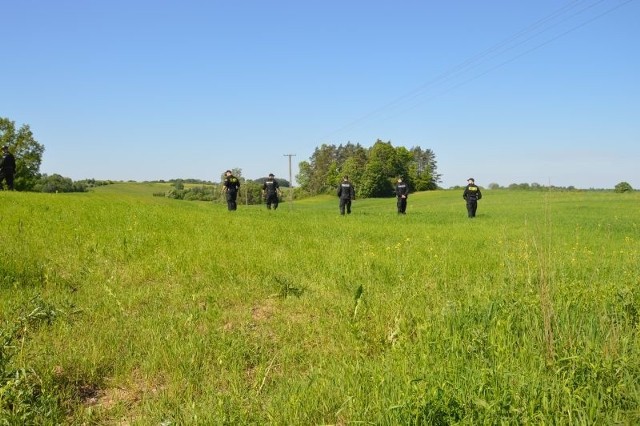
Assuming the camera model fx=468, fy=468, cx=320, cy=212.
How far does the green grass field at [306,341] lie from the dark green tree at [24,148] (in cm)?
6631

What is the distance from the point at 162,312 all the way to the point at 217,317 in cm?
76

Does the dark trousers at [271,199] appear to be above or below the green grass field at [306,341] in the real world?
above

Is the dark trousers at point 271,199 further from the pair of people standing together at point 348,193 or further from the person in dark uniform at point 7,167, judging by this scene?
the person in dark uniform at point 7,167

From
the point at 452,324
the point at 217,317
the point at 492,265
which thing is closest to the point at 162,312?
the point at 217,317

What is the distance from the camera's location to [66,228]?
10.9 meters

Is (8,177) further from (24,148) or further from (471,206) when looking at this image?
(24,148)

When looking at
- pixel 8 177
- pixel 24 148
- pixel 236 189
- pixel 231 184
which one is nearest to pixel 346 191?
pixel 236 189

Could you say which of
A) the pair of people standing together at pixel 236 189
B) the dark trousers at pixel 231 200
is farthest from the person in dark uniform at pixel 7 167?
the dark trousers at pixel 231 200

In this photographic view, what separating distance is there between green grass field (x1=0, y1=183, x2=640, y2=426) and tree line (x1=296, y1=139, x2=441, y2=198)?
88.2 m

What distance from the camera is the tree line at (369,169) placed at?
104 meters

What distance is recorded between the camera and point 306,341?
5273 millimetres

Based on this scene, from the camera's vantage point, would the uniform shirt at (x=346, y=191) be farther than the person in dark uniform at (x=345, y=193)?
Yes

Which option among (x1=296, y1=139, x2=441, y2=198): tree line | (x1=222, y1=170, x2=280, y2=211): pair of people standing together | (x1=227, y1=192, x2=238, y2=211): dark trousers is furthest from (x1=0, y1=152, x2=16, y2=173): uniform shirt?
(x1=296, y1=139, x2=441, y2=198): tree line

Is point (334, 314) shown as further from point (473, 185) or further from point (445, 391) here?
point (473, 185)
